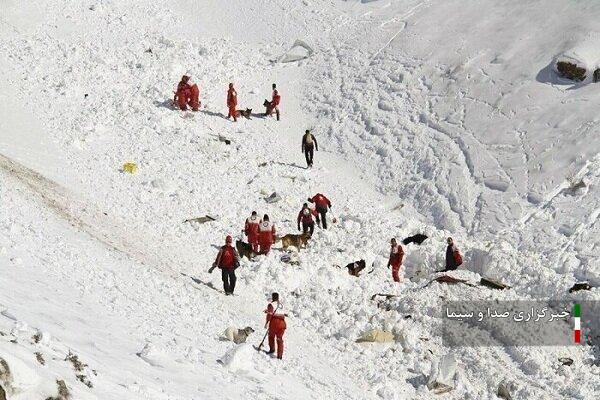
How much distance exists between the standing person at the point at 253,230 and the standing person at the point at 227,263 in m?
2.31

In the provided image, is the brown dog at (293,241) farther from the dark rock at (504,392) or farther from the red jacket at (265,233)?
the dark rock at (504,392)

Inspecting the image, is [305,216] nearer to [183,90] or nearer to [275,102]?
[275,102]

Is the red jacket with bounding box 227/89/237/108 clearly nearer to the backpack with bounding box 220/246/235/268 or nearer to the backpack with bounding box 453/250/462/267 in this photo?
the backpack with bounding box 220/246/235/268

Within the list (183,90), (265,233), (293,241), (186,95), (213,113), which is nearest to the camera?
(265,233)

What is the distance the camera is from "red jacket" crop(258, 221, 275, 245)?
18.4 metres

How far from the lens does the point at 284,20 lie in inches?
1291

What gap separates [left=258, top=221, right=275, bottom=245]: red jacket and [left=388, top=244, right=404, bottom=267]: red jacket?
3.02 m

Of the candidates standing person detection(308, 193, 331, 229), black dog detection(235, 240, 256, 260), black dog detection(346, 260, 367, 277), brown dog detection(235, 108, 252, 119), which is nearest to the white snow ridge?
black dog detection(346, 260, 367, 277)

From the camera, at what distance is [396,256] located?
1827cm

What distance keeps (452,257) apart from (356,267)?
2.34 meters

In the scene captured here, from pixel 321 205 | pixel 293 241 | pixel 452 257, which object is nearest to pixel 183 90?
pixel 321 205

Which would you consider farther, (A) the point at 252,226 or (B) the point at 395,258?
(A) the point at 252,226

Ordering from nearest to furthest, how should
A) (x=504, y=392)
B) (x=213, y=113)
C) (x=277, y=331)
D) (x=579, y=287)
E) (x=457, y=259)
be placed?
1. (x=277, y=331)
2. (x=504, y=392)
3. (x=579, y=287)
4. (x=457, y=259)
5. (x=213, y=113)

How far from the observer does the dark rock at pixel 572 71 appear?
2388 cm
